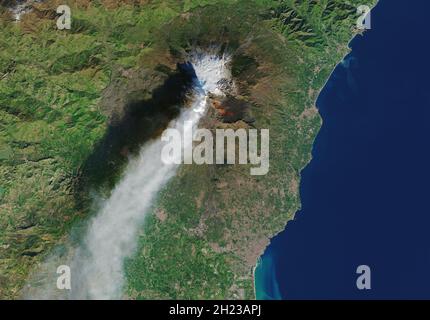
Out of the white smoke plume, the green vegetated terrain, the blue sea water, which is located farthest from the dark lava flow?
the blue sea water

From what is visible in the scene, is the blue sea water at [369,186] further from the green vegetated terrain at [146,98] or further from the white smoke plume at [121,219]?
the white smoke plume at [121,219]

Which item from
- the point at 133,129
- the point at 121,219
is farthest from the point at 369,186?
the point at 121,219

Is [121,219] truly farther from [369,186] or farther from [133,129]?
[369,186]

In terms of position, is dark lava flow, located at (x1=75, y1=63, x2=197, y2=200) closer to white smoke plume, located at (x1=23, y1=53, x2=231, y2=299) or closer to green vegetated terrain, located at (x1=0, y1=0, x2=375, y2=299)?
green vegetated terrain, located at (x1=0, y1=0, x2=375, y2=299)

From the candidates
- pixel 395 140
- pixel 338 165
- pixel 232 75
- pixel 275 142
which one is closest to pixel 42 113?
pixel 232 75

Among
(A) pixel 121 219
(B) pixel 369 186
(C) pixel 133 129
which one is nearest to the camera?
(A) pixel 121 219

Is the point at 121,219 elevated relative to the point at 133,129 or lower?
lower

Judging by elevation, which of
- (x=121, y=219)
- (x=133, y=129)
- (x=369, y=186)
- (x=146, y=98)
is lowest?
(x=121, y=219)
